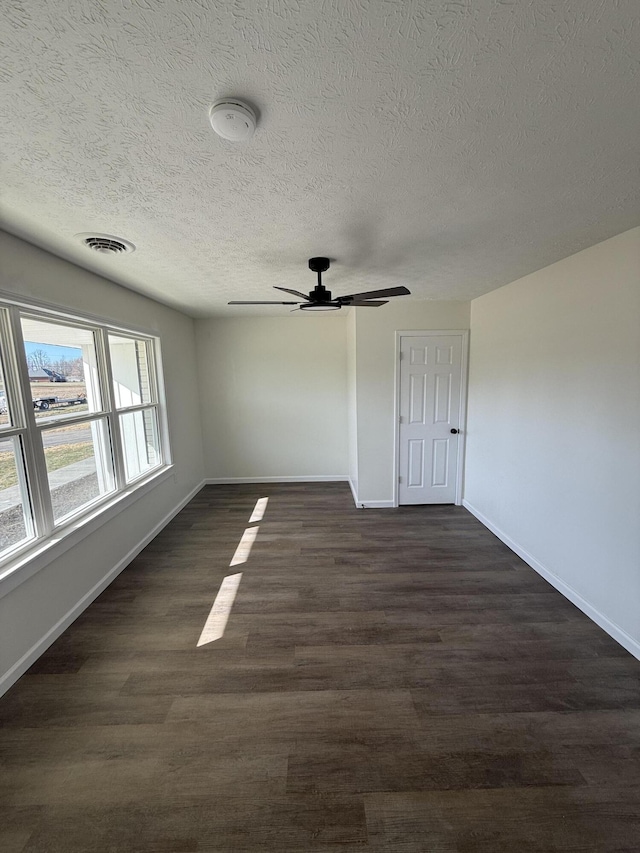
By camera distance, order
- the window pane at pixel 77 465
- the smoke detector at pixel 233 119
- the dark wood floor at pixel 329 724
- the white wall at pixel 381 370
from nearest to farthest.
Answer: the smoke detector at pixel 233 119, the dark wood floor at pixel 329 724, the window pane at pixel 77 465, the white wall at pixel 381 370

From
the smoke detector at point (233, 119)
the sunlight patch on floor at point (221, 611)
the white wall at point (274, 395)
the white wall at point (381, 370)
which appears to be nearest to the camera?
the smoke detector at point (233, 119)

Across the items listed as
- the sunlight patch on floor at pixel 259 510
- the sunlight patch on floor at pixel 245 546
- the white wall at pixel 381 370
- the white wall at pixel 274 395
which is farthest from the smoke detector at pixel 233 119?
the white wall at pixel 274 395

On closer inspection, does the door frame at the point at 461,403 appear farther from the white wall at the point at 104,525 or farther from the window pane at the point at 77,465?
the window pane at the point at 77,465

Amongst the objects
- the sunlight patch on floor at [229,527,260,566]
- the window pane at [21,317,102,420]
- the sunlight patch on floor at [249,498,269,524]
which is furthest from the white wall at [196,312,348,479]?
the window pane at [21,317,102,420]

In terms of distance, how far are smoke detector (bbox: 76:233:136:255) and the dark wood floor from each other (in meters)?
2.53

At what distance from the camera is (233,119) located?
3.48 ft

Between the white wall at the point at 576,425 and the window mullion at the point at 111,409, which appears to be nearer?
the white wall at the point at 576,425

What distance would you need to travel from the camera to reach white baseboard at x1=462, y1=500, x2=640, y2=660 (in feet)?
6.46

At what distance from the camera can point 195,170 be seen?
1.35 meters

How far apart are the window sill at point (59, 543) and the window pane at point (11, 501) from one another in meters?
0.11

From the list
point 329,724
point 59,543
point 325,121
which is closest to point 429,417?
point 329,724

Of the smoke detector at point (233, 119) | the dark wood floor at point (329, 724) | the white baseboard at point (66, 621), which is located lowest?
the dark wood floor at point (329, 724)

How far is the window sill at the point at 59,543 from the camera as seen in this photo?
1813 mm

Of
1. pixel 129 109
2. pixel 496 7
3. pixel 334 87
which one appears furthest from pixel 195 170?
pixel 496 7
